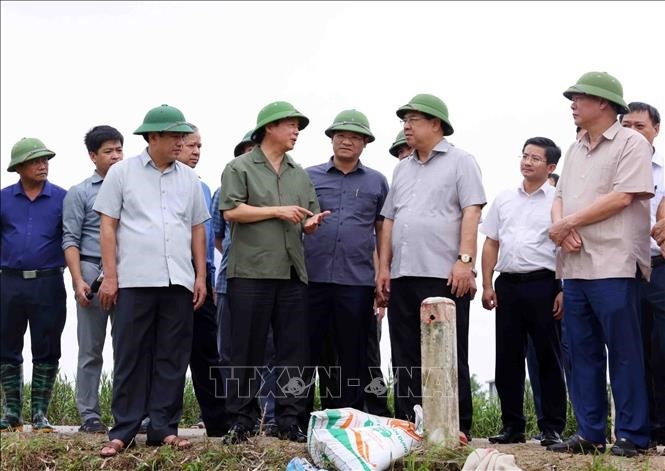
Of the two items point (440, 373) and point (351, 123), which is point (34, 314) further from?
point (440, 373)

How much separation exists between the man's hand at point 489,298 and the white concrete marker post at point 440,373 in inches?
46.0

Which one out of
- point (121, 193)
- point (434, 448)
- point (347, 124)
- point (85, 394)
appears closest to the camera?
point (434, 448)

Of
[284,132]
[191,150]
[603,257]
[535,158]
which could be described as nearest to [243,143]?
[191,150]

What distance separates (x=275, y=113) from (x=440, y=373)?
218cm

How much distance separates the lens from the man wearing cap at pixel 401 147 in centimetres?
838

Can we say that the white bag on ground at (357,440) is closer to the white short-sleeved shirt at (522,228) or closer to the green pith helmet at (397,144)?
the white short-sleeved shirt at (522,228)

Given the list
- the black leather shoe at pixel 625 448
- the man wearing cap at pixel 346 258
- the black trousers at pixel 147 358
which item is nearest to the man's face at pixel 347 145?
the man wearing cap at pixel 346 258

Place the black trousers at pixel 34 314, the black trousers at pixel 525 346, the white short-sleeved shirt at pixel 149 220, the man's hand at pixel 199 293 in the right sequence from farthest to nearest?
the black trousers at pixel 34 314, the black trousers at pixel 525 346, the man's hand at pixel 199 293, the white short-sleeved shirt at pixel 149 220

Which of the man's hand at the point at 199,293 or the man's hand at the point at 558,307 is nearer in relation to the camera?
the man's hand at the point at 199,293

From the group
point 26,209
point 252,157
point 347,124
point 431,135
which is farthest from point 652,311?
point 26,209

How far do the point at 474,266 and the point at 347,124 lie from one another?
4.85 feet

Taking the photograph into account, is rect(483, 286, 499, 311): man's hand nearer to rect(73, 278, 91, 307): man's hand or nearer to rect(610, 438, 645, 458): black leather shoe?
rect(610, 438, 645, 458): black leather shoe

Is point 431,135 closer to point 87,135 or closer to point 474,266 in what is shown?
point 474,266

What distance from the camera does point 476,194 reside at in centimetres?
689
